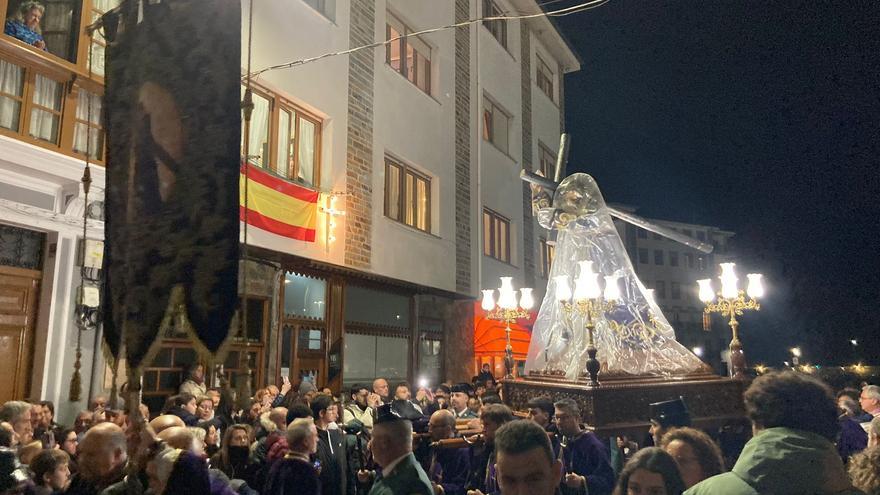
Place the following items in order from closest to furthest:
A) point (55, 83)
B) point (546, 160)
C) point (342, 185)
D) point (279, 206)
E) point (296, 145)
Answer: point (55, 83), point (279, 206), point (296, 145), point (342, 185), point (546, 160)

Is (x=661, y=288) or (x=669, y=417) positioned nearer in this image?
(x=669, y=417)

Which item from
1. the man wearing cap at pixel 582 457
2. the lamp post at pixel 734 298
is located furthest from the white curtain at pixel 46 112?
the lamp post at pixel 734 298

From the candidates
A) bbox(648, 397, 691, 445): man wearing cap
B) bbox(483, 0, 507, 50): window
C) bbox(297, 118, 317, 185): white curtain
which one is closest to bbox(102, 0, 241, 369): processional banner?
bbox(648, 397, 691, 445): man wearing cap

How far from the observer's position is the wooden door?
7.95 meters

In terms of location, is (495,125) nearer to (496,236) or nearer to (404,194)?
(496,236)

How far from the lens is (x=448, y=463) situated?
5941 mm

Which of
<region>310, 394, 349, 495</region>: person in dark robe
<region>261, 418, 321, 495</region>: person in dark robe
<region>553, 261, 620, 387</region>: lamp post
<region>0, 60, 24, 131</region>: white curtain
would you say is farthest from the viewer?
<region>0, 60, 24, 131</region>: white curtain

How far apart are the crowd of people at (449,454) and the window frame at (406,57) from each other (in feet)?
34.9

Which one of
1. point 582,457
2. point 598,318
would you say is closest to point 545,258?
point 598,318

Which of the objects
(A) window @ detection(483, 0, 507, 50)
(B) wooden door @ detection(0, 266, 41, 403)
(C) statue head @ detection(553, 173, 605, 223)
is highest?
(A) window @ detection(483, 0, 507, 50)

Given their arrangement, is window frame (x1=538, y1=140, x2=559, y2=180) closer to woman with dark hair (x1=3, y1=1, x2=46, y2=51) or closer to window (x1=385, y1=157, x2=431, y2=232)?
window (x1=385, y1=157, x2=431, y2=232)

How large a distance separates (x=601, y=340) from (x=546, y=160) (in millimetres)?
16018

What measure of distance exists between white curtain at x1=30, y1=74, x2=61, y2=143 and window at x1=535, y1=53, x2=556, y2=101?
18.6m

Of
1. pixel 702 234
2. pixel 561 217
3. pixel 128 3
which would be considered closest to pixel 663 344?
pixel 561 217
